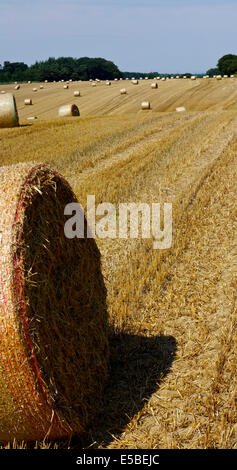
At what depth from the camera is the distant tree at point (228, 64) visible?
72.4 metres

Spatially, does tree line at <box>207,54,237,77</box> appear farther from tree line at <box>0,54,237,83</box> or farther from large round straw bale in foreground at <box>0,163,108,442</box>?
large round straw bale in foreground at <box>0,163,108,442</box>

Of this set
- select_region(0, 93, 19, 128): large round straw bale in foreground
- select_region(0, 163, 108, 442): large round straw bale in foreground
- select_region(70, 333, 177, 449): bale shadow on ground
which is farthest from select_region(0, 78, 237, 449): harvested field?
select_region(0, 93, 19, 128): large round straw bale in foreground

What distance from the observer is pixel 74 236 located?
373 cm

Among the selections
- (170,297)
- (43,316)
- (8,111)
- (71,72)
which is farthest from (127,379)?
(71,72)

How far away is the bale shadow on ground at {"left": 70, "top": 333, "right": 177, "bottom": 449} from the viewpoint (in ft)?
11.6

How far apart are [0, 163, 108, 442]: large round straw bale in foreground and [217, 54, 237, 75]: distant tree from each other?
75.4 m

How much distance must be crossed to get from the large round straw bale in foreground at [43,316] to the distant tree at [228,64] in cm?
7544

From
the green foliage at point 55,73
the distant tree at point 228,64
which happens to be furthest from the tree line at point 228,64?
the green foliage at point 55,73

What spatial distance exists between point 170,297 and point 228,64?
255 feet

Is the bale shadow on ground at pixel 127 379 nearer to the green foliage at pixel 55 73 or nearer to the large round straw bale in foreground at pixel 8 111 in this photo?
the large round straw bale in foreground at pixel 8 111

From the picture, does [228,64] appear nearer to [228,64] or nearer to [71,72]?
[228,64]

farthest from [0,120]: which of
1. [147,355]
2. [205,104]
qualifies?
[147,355]

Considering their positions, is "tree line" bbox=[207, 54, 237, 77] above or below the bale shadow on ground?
above

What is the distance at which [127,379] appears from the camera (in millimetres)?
4051
